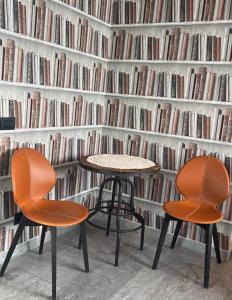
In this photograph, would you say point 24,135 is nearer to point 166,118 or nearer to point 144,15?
point 166,118

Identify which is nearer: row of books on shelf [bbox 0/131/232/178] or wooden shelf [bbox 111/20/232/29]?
row of books on shelf [bbox 0/131/232/178]

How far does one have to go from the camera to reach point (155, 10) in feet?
9.70

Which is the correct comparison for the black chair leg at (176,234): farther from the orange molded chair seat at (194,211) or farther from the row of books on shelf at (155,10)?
the row of books on shelf at (155,10)

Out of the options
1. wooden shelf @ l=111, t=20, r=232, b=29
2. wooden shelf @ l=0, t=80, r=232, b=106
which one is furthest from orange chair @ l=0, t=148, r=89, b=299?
wooden shelf @ l=111, t=20, r=232, b=29

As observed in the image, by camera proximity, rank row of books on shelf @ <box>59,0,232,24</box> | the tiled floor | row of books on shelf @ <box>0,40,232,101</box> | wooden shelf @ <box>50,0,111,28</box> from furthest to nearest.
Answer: row of books on shelf @ <box>59,0,232,24</box>, wooden shelf @ <box>50,0,111,28</box>, row of books on shelf @ <box>0,40,232,101</box>, the tiled floor

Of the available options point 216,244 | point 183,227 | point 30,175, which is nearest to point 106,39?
point 30,175

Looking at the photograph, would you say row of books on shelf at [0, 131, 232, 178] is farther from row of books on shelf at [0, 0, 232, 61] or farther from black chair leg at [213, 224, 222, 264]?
row of books on shelf at [0, 0, 232, 61]

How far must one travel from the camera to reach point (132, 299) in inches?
86.6

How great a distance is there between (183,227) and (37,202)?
1.38 m

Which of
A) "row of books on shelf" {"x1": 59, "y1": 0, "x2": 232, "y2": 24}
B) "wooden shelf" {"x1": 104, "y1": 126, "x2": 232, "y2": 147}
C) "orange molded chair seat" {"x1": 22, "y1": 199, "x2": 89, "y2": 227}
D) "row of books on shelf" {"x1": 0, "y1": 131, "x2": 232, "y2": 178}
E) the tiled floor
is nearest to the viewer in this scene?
"orange molded chair seat" {"x1": 22, "y1": 199, "x2": 89, "y2": 227}

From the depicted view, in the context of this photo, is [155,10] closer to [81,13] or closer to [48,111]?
[81,13]

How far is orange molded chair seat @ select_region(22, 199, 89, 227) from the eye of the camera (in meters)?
2.13

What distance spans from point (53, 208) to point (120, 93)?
1392 mm

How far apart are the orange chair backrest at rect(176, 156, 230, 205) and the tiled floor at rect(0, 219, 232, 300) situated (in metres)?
0.57
